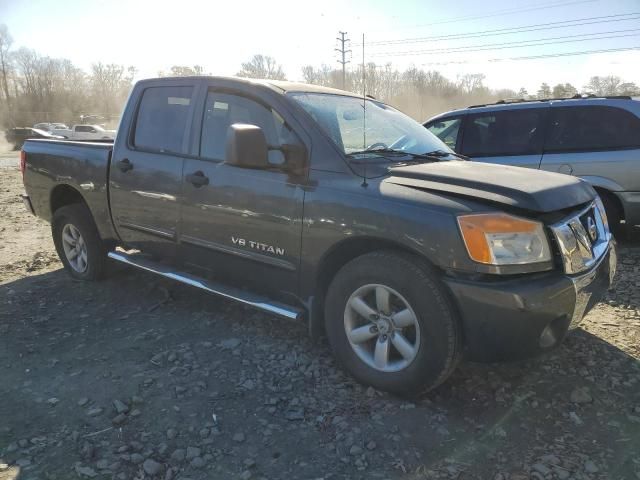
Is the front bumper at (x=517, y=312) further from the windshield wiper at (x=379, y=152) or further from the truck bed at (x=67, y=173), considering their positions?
the truck bed at (x=67, y=173)

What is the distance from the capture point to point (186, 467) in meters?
2.36

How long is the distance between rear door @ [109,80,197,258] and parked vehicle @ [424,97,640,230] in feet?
12.7

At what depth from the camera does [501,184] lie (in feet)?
9.04

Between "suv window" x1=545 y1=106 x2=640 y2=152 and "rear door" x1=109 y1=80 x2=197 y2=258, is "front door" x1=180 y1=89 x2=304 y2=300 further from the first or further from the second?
"suv window" x1=545 y1=106 x2=640 y2=152

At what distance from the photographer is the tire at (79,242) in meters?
4.82

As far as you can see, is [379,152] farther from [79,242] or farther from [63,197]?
[63,197]

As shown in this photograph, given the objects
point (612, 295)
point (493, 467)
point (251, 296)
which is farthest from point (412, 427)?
point (612, 295)

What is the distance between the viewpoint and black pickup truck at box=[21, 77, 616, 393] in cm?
254

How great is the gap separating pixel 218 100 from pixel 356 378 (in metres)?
2.21

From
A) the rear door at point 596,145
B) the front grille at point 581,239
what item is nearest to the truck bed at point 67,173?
the front grille at point 581,239

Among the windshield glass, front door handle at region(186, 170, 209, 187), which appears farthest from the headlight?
front door handle at region(186, 170, 209, 187)

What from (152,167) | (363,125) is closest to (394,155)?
(363,125)

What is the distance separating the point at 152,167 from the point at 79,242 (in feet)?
5.12

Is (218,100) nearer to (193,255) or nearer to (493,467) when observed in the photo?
(193,255)
